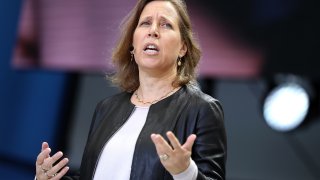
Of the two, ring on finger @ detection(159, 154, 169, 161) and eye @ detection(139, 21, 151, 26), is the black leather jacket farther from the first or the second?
eye @ detection(139, 21, 151, 26)

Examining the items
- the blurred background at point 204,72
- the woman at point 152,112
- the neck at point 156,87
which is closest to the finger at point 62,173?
the woman at point 152,112

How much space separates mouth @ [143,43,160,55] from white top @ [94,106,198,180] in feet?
0.52

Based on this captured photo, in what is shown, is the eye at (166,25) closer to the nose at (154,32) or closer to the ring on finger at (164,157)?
the nose at (154,32)

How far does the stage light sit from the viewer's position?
3.39m

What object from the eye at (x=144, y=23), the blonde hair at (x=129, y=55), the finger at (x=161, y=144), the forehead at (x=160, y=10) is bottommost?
the finger at (x=161, y=144)

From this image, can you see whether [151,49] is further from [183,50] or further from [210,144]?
[210,144]

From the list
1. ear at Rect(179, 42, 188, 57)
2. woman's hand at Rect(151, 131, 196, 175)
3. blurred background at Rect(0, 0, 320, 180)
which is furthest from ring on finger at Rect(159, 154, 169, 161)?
blurred background at Rect(0, 0, 320, 180)

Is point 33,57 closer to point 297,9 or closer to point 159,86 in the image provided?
point 297,9

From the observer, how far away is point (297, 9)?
10.4ft

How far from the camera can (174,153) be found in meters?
1.42

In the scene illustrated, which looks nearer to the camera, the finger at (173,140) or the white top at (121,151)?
the finger at (173,140)

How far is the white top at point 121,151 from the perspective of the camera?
5.32 ft

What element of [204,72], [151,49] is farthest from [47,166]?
[204,72]

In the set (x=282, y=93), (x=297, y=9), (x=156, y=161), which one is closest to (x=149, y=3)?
(x=156, y=161)
